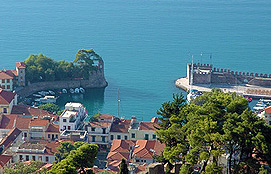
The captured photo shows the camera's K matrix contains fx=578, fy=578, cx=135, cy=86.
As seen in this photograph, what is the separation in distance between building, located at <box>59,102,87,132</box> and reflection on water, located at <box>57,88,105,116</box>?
1399cm

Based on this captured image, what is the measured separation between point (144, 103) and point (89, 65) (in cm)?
1011

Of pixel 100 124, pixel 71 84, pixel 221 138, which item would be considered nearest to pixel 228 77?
pixel 71 84

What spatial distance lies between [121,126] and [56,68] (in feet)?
88.1

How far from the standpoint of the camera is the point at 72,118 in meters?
46.1

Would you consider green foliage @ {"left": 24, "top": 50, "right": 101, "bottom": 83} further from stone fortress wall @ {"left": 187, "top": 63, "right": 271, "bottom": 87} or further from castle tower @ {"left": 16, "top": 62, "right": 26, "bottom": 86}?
stone fortress wall @ {"left": 187, "top": 63, "right": 271, "bottom": 87}

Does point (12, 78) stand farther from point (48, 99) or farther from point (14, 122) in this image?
point (14, 122)

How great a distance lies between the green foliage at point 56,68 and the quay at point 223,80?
469 inches

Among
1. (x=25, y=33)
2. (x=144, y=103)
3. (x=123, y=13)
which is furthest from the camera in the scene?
(x=123, y=13)

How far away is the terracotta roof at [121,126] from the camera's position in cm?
4459

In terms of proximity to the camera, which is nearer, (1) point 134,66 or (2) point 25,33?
(1) point 134,66

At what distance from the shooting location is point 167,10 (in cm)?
15538

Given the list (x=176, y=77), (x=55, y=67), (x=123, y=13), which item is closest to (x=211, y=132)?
(x=55, y=67)

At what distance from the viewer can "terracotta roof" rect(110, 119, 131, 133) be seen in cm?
4459

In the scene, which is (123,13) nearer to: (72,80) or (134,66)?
(134,66)
